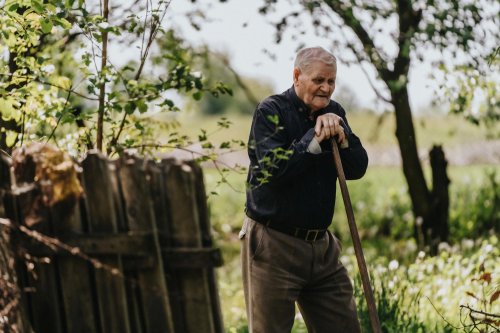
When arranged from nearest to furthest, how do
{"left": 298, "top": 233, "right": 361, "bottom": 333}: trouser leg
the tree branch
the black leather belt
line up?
the black leather belt < {"left": 298, "top": 233, "right": 361, "bottom": 333}: trouser leg < the tree branch

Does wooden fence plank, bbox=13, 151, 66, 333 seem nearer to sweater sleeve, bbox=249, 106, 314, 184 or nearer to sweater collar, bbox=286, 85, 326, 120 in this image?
sweater sleeve, bbox=249, 106, 314, 184

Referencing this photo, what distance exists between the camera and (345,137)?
461 cm

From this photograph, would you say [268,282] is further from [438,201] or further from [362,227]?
[362,227]

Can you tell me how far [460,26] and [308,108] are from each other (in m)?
4.16

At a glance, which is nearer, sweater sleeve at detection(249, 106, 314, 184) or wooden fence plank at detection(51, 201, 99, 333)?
wooden fence plank at detection(51, 201, 99, 333)

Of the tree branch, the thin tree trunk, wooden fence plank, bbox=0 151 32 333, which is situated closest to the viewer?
wooden fence plank, bbox=0 151 32 333

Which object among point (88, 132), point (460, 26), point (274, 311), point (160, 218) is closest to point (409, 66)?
point (460, 26)

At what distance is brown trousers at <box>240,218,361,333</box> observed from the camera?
15.1 feet

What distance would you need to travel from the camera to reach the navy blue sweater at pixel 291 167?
4398mm

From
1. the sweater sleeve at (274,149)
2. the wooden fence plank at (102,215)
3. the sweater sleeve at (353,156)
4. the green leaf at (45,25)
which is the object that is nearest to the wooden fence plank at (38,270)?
the wooden fence plank at (102,215)

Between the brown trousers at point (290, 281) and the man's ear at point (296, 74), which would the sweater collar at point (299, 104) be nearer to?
the man's ear at point (296, 74)

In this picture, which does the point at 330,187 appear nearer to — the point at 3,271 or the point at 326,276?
the point at 326,276

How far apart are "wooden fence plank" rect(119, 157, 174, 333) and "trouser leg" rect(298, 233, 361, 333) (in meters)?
1.11

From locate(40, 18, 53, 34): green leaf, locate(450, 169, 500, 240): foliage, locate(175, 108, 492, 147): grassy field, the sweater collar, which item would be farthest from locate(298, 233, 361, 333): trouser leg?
locate(175, 108, 492, 147): grassy field
